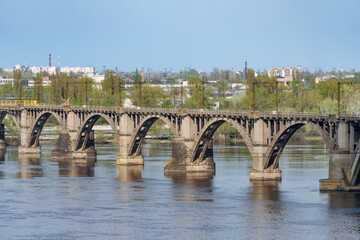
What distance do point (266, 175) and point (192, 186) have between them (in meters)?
9.81

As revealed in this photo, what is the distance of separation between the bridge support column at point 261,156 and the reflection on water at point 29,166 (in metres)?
33.5

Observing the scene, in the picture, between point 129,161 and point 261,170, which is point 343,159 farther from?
point 129,161

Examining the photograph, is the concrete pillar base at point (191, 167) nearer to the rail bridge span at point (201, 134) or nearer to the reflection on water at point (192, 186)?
the rail bridge span at point (201, 134)

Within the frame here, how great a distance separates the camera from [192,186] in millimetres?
120188

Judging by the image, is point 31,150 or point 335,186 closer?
point 335,186

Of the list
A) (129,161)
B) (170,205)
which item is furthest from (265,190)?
(129,161)

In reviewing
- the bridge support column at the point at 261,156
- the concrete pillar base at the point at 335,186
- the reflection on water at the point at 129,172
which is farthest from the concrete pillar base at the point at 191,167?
the concrete pillar base at the point at 335,186

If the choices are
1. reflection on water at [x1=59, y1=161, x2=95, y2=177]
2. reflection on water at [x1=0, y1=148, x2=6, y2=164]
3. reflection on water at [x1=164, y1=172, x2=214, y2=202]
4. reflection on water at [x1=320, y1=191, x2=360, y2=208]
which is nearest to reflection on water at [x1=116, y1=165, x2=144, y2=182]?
reflection on water at [x1=59, y1=161, x2=95, y2=177]

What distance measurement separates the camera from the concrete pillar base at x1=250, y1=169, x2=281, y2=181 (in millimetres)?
122062

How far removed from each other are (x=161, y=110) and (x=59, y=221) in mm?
52816

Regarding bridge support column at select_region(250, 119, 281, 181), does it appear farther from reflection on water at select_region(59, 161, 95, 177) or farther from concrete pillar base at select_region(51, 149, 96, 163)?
concrete pillar base at select_region(51, 149, 96, 163)

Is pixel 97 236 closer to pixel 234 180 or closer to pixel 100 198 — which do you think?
pixel 100 198

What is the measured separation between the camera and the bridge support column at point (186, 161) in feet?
446

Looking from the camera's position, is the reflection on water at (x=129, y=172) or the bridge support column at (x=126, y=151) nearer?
the reflection on water at (x=129, y=172)
